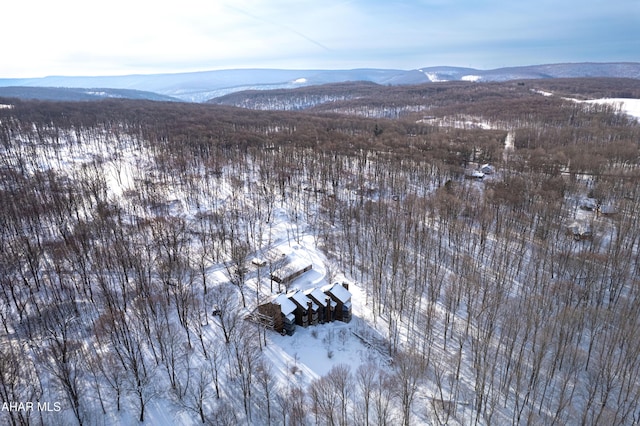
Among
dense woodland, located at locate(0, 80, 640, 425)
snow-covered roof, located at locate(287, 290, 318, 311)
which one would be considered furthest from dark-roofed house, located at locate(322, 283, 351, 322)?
dense woodland, located at locate(0, 80, 640, 425)

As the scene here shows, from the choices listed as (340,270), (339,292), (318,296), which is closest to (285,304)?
(318,296)

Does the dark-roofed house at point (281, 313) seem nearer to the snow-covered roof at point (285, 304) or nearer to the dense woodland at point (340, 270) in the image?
the snow-covered roof at point (285, 304)

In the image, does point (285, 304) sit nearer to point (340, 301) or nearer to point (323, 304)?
point (323, 304)

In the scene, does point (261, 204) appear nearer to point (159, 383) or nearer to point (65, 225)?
point (65, 225)

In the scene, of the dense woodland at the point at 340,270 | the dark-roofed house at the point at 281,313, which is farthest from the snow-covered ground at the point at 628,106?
the dark-roofed house at the point at 281,313

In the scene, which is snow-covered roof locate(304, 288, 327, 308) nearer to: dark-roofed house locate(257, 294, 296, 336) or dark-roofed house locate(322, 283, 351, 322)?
dark-roofed house locate(322, 283, 351, 322)

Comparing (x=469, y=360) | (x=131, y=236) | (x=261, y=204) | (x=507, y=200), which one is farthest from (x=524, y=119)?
(x=131, y=236)
